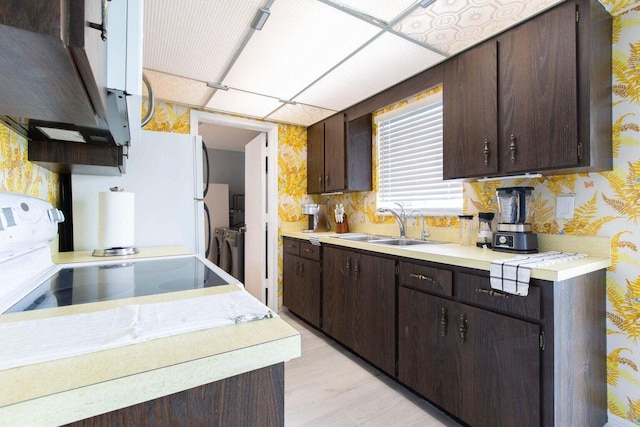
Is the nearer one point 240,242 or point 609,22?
point 609,22

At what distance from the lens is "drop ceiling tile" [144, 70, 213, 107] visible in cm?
223

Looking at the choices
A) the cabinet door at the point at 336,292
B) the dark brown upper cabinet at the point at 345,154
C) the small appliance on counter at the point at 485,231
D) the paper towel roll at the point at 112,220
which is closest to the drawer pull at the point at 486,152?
the small appliance on counter at the point at 485,231

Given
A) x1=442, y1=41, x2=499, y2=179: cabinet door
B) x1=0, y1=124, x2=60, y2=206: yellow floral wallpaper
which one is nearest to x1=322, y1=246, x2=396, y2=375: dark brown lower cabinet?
x1=442, y1=41, x2=499, y2=179: cabinet door

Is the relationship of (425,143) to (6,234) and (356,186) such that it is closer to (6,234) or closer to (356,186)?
(356,186)

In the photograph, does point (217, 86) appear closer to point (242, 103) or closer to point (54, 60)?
point (242, 103)

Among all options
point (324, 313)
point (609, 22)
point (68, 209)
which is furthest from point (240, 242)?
point (609, 22)

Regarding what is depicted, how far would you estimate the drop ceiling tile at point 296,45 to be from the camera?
1.51 metres

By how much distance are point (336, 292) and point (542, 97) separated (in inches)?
74.6

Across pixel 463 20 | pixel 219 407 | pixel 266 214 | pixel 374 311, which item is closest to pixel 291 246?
pixel 266 214

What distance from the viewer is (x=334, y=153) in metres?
3.09

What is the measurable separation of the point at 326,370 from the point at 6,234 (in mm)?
1957

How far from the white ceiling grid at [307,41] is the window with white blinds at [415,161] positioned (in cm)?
41

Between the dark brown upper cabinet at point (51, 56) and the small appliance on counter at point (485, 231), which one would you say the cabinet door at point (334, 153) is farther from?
the dark brown upper cabinet at point (51, 56)

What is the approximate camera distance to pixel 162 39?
1721 mm
